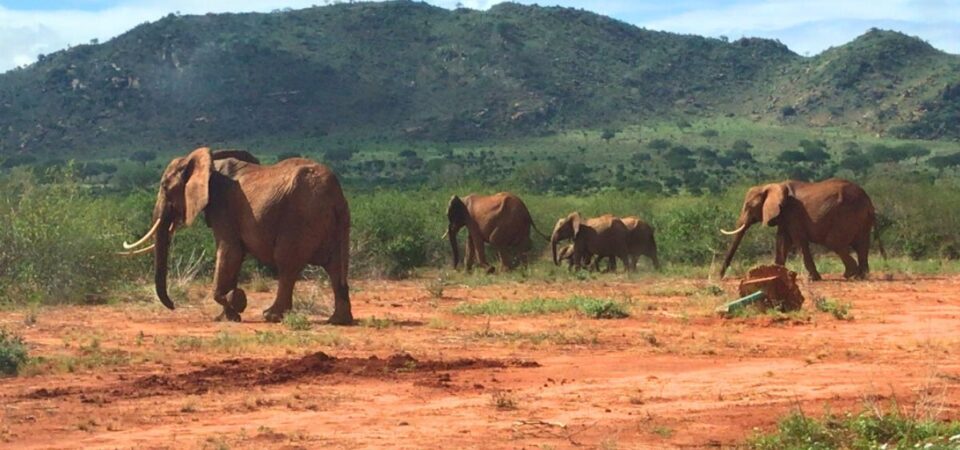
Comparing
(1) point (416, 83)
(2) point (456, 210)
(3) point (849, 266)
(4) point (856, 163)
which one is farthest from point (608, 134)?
(3) point (849, 266)

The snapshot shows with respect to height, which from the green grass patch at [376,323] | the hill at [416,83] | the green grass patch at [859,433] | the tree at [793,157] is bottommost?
the green grass patch at [376,323]

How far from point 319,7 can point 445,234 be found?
8449cm

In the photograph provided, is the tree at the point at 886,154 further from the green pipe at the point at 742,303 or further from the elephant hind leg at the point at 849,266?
the green pipe at the point at 742,303

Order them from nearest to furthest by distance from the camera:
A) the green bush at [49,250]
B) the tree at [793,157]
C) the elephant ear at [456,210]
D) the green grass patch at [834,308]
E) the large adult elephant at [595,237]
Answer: the green grass patch at [834,308] → the green bush at [49,250] → the elephant ear at [456,210] → the large adult elephant at [595,237] → the tree at [793,157]

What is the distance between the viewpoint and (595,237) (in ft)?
114

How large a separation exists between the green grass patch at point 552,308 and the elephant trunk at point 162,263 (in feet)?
13.6

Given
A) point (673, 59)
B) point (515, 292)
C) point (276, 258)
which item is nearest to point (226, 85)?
point (673, 59)

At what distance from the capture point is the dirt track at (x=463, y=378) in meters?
10.1

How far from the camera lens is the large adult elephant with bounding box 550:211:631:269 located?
34594mm

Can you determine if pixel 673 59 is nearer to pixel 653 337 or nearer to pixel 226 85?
pixel 226 85

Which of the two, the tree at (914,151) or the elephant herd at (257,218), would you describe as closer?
the elephant herd at (257,218)

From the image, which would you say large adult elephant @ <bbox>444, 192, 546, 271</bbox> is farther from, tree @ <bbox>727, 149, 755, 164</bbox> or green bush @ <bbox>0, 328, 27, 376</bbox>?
tree @ <bbox>727, 149, 755, 164</bbox>

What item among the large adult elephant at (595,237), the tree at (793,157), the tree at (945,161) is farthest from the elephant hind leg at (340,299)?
the tree at (793,157)

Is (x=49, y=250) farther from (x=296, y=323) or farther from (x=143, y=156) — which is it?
(x=143, y=156)
